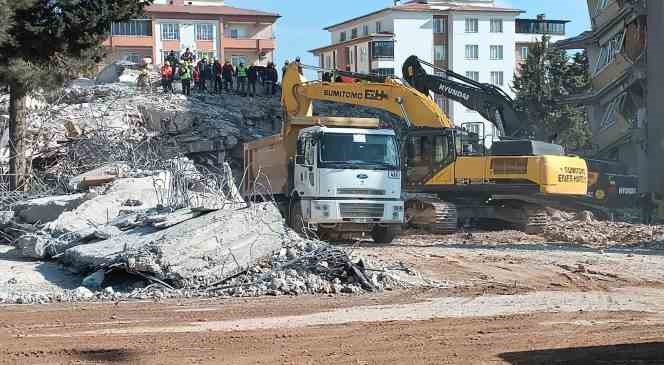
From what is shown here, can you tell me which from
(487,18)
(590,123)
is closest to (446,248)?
(590,123)

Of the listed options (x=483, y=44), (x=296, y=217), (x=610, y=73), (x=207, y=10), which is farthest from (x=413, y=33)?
(x=296, y=217)

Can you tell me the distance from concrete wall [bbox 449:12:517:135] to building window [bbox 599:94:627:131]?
3692 centimetres

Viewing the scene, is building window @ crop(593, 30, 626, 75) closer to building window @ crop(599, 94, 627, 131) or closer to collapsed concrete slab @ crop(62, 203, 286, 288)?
building window @ crop(599, 94, 627, 131)

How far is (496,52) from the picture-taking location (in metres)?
89.5

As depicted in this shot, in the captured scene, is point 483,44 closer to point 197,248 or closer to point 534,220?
point 534,220

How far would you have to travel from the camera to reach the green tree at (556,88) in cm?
5419

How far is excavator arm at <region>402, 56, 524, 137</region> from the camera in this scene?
27453 millimetres

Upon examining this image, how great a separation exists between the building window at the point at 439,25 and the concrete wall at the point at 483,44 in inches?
22.2

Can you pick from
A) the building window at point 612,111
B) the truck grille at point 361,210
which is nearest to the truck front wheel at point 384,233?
the truck grille at point 361,210

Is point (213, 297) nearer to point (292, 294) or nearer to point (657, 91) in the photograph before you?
point (292, 294)

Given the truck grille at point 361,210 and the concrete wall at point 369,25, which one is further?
the concrete wall at point 369,25

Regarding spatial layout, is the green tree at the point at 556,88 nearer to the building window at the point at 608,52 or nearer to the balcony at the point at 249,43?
the building window at the point at 608,52

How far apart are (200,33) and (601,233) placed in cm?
6526

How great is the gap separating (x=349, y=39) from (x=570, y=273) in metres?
82.4
